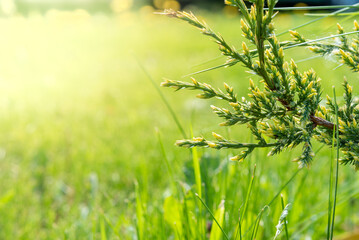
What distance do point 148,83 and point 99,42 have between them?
8.92 ft

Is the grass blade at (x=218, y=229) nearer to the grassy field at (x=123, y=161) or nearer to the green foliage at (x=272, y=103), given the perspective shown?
the grassy field at (x=123, y=161)

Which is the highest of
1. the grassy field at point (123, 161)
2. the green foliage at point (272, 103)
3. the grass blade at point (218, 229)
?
the green foliage at point (272, 103)

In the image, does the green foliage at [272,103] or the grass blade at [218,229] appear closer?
the green foliage at [272,103]

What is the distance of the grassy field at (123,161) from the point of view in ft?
4.32

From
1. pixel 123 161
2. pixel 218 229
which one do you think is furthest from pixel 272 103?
pixel 123 161

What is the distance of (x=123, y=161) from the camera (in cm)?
237

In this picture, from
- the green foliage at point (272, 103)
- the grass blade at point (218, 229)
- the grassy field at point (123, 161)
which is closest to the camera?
the green foliage at point (272, 103)

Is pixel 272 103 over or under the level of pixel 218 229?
over

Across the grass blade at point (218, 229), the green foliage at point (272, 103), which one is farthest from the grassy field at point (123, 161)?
the green foliage at point (272, 103)

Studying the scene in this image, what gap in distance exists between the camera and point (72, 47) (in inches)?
→ 242

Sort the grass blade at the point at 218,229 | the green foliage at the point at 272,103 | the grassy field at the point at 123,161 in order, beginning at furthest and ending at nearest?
the grassy field at the point at 123,161, the grass blade at the point at 218,229, the green foliage at the point at 272,103

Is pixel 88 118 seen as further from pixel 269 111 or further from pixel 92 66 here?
pixel 269 111

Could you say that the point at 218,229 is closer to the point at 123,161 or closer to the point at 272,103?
the point at 272,103

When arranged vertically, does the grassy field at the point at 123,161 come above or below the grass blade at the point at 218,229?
below
